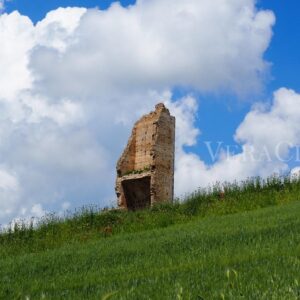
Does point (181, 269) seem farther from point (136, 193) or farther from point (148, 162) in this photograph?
point (136, 193)

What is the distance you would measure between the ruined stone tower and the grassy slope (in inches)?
706

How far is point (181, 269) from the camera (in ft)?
23.9

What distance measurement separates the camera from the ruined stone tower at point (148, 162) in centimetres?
3052

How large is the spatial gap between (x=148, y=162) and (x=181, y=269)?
23.9 m

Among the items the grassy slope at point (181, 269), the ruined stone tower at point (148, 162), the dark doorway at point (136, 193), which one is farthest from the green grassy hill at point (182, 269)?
the dark doorway at point (136, 193)

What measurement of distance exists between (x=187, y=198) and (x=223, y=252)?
50.3 feet

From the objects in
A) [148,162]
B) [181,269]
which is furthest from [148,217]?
[181,269]

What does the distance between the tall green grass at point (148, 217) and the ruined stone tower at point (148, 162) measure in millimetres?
6246

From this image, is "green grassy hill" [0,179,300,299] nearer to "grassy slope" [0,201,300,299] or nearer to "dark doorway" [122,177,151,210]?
"grassy slope" [0,201,300,299]

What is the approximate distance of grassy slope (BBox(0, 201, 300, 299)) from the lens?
5.41m

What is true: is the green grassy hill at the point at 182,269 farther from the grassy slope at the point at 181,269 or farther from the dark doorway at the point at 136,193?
the dark doorway at the point at 136,193

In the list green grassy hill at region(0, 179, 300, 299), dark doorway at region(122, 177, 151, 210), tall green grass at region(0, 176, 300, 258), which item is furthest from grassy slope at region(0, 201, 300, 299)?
dark doorway at region(122, 177, 151, 210)

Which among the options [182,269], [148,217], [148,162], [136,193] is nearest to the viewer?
[182,269]

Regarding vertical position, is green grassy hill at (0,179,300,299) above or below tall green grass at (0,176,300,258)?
below
